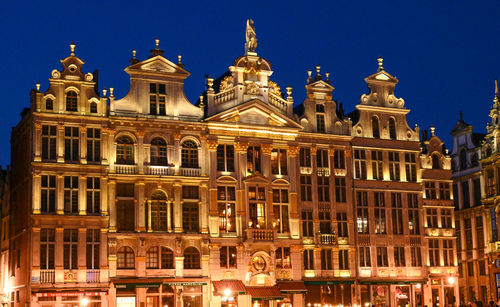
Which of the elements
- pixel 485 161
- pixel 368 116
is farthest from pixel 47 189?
pixel 485 161

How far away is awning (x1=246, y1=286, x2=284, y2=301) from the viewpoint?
53562 millimetres

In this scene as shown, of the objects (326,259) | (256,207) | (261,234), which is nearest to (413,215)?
(326,259)

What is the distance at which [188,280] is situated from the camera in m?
52.4

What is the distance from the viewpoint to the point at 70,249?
4984 centimetres

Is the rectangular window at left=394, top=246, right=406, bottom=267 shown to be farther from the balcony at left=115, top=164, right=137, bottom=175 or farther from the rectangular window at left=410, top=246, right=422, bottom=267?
the balcony at left=115, top=164, right=137, bottom=175

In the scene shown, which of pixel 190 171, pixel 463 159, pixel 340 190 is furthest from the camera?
pixel 463 159

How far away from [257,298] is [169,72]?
16327 millimetres

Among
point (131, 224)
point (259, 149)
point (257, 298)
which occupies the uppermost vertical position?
point (259, 149)

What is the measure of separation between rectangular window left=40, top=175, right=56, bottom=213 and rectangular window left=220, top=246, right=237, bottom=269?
11732 millimetres

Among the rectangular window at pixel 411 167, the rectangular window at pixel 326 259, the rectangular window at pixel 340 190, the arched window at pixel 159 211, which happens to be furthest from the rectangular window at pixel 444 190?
the arched window at pixel 159 211

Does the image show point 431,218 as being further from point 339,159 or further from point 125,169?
point 125,169

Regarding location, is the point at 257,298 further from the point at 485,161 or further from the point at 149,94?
the point at 485,161

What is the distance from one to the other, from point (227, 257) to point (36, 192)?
13.5 metres

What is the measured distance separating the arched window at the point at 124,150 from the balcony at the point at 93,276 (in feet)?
24.0
